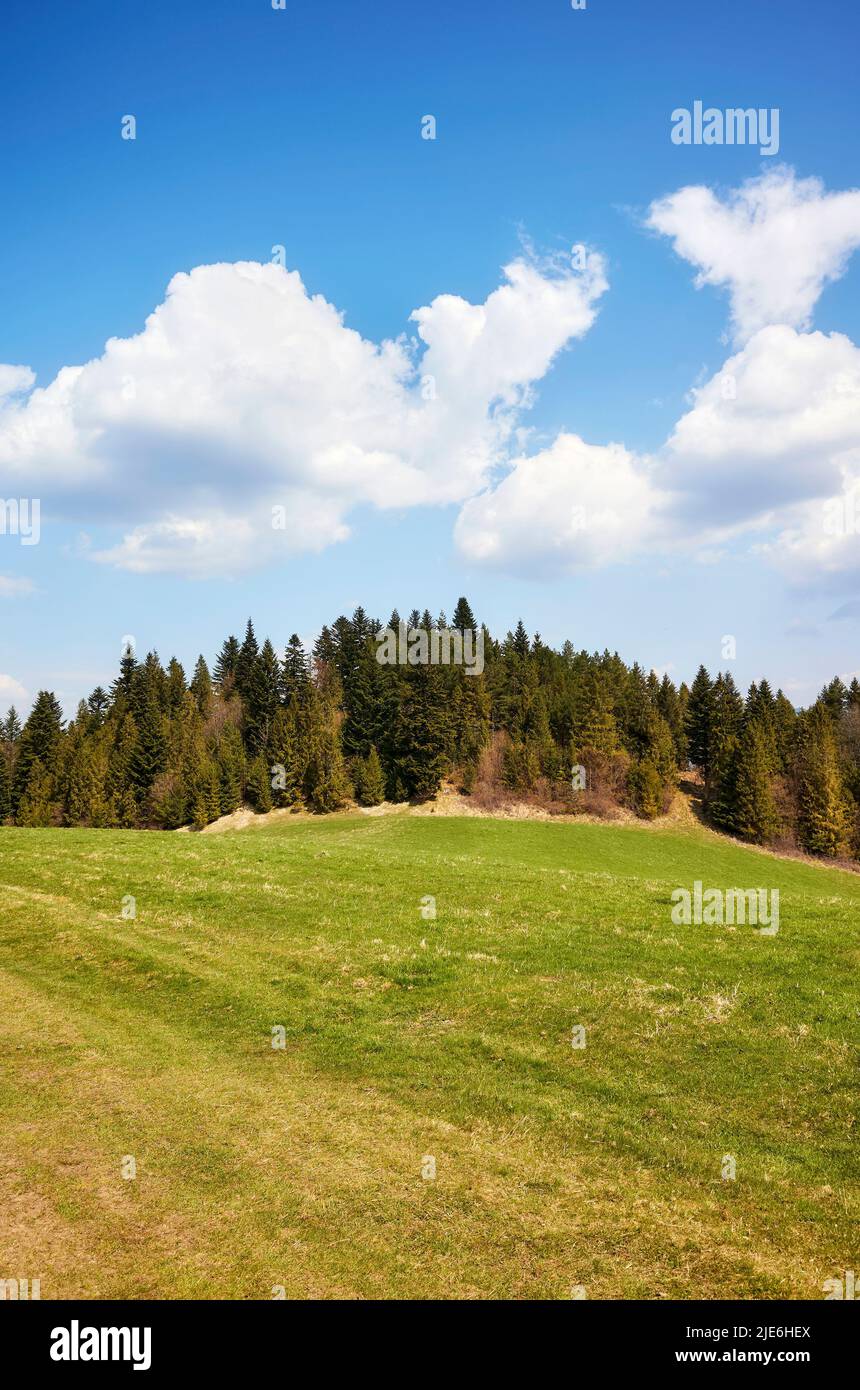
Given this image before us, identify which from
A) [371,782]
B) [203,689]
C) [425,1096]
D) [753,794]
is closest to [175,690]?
[203,689]

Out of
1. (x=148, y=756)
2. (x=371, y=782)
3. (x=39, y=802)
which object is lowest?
(x=39, y=802)

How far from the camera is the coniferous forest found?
292 feet

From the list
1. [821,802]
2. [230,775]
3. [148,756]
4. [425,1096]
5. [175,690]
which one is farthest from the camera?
[175,690]

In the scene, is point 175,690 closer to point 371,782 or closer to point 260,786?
point 260,786

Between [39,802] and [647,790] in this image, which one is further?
[39,802]

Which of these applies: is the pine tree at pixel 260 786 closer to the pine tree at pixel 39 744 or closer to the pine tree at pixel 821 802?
the pine tree at pixel 39 744

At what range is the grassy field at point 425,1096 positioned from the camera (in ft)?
26.4

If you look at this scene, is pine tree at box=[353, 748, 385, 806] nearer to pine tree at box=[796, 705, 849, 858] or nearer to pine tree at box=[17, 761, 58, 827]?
pine tree at box=[17, 761, 58, 827]

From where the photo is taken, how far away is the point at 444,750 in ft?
297

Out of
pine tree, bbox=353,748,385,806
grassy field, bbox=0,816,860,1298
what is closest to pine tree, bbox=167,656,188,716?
pine tree, bbox=353,748,385,806

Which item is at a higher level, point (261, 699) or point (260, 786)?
point (261, 699)

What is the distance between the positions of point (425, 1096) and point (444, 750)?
78.5 metres

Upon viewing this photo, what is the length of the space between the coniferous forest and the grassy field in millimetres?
68750
